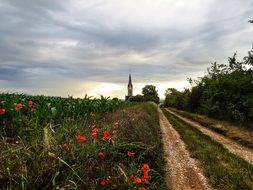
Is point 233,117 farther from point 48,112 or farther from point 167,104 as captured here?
point 167,104

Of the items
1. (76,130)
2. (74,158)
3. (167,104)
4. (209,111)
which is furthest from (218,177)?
(167,104)

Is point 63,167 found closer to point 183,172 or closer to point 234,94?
point 183,172

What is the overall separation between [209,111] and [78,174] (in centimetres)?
3494

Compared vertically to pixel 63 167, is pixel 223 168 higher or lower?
lower

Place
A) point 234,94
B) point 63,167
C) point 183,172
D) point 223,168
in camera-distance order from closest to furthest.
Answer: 1. point 63,167
2. point 183,172
3. point 223,168
4. point 234,94

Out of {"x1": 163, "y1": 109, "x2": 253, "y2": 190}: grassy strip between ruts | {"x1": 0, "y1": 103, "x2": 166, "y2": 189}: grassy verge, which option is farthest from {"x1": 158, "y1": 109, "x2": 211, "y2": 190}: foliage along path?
{"x1": 0, "y1": 103, "x2": 166, "y2": 189}: grassy verge

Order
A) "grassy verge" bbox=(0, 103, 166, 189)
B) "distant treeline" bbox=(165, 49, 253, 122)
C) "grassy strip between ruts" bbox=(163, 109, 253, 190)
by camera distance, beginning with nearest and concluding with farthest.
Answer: "grassy verge" bbox=(0, 103, 166, 189)
"grassy strip between ruts" bbox=(163, 109, 253, 190)
"distant treeline" bbox=(165, 49, 253, 122)

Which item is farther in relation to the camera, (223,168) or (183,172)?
(223,168)

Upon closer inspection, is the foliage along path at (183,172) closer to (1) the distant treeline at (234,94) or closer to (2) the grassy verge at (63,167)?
(2) the grassy verge at (63,167)

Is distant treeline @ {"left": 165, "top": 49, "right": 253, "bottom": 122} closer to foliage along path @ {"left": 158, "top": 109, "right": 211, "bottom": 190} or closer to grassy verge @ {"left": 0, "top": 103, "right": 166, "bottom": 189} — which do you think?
foliage along path @ {"left": 158, "top": 109, "right": 211, "bottom": 190}

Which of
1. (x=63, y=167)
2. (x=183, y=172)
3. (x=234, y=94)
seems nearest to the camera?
(x=63, y=167)

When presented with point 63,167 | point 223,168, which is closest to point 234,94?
point 223,168

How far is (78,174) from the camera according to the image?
190 inches

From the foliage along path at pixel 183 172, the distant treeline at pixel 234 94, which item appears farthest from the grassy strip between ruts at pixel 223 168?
the distant treeline at pixel 234 94
